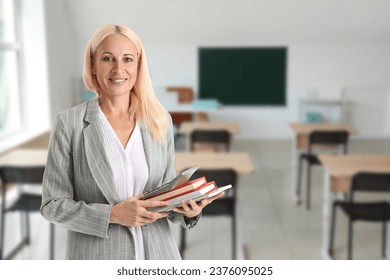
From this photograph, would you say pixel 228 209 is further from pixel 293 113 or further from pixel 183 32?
pixel 183 32

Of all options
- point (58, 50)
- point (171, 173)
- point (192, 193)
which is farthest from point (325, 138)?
point (192, 193)

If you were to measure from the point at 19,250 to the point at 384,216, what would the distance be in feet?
6.63

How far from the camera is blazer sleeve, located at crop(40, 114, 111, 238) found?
0.88 meters

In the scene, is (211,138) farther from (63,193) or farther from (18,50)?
(63,193)

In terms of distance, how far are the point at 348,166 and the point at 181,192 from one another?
2.07 metres

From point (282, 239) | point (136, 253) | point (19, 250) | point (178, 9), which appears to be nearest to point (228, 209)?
point (282, 239)

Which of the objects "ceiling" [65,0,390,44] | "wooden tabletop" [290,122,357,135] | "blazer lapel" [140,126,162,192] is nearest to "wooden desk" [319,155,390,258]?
"wooden tabletop" [290,122,357,135]

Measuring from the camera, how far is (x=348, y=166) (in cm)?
271

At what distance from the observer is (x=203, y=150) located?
351 cm

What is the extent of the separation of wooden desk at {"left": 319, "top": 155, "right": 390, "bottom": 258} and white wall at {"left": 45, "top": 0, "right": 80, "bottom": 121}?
5.59 feet

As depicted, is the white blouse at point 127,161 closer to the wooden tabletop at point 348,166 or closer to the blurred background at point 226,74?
the blurred background at point 226,74

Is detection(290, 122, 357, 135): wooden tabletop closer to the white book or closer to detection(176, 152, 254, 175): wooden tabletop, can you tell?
detection(176, 152, 254, 175): wooden tabletop
